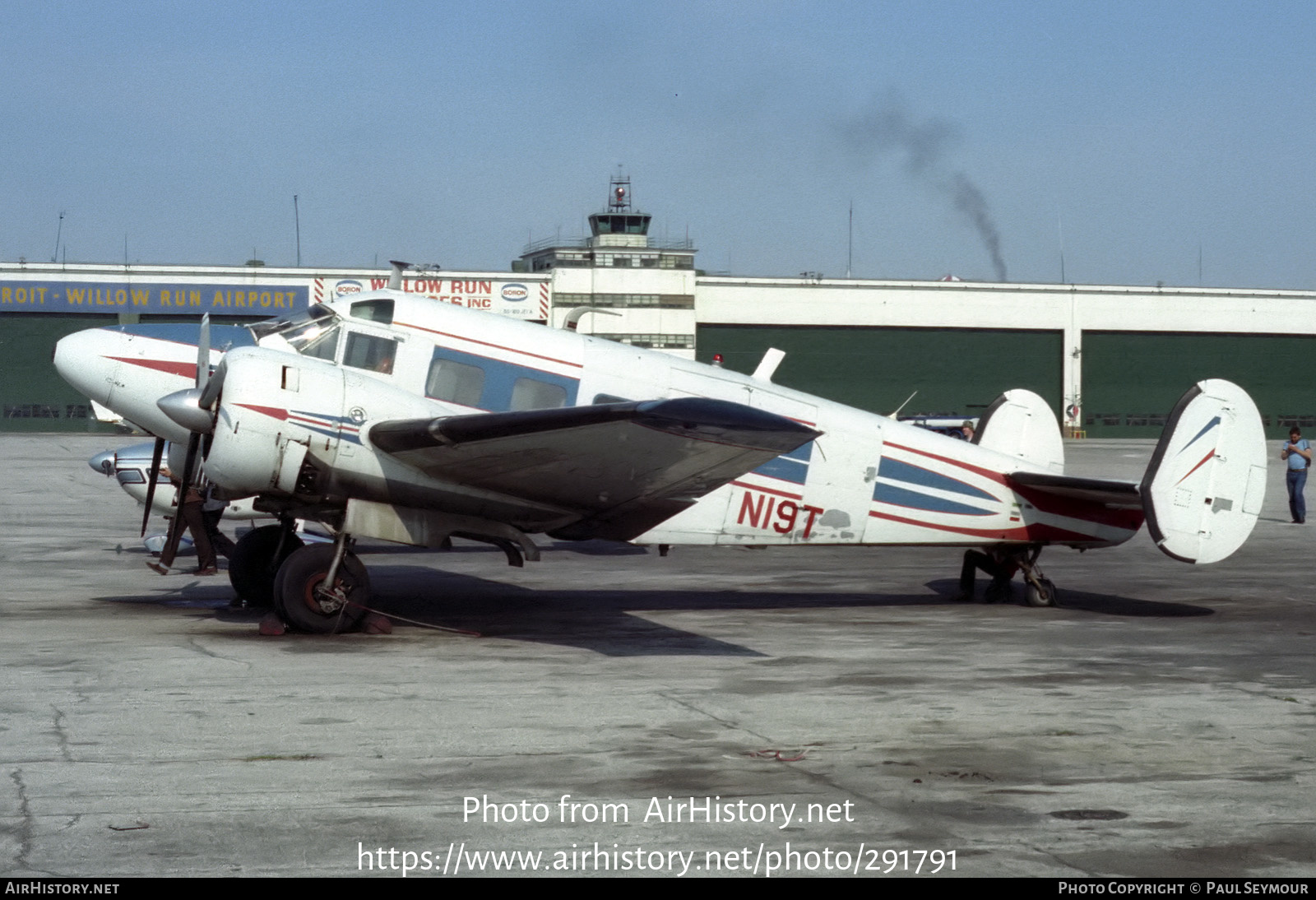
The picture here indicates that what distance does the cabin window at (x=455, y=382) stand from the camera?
45.4 ft

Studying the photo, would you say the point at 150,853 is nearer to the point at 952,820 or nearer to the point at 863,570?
the point at 952,820

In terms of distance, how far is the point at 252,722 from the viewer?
30.5 feet

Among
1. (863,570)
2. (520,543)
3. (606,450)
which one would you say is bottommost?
(863,570)

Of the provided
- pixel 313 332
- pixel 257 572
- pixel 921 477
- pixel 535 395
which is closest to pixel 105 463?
pixel 257 572

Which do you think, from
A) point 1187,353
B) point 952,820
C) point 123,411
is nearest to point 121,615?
point 123,411

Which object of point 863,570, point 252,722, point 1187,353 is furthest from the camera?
point 1187,353

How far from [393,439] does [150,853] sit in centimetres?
675

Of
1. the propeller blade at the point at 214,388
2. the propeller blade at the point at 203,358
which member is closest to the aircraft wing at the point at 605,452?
the propeller blade at the point at 214,388

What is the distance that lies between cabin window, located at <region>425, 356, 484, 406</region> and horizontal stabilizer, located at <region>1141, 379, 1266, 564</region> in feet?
23.4

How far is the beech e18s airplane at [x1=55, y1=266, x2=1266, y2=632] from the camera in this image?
12.6 m

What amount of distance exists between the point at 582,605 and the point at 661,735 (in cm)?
687

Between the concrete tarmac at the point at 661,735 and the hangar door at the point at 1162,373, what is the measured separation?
6583cm

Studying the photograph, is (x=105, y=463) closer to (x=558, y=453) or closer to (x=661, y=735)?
(x=558, y=453)

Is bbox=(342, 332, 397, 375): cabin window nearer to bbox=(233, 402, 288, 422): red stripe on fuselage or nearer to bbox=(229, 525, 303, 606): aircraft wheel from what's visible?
bbox=(233, 402, 288, 422): red stripe on fuselage
